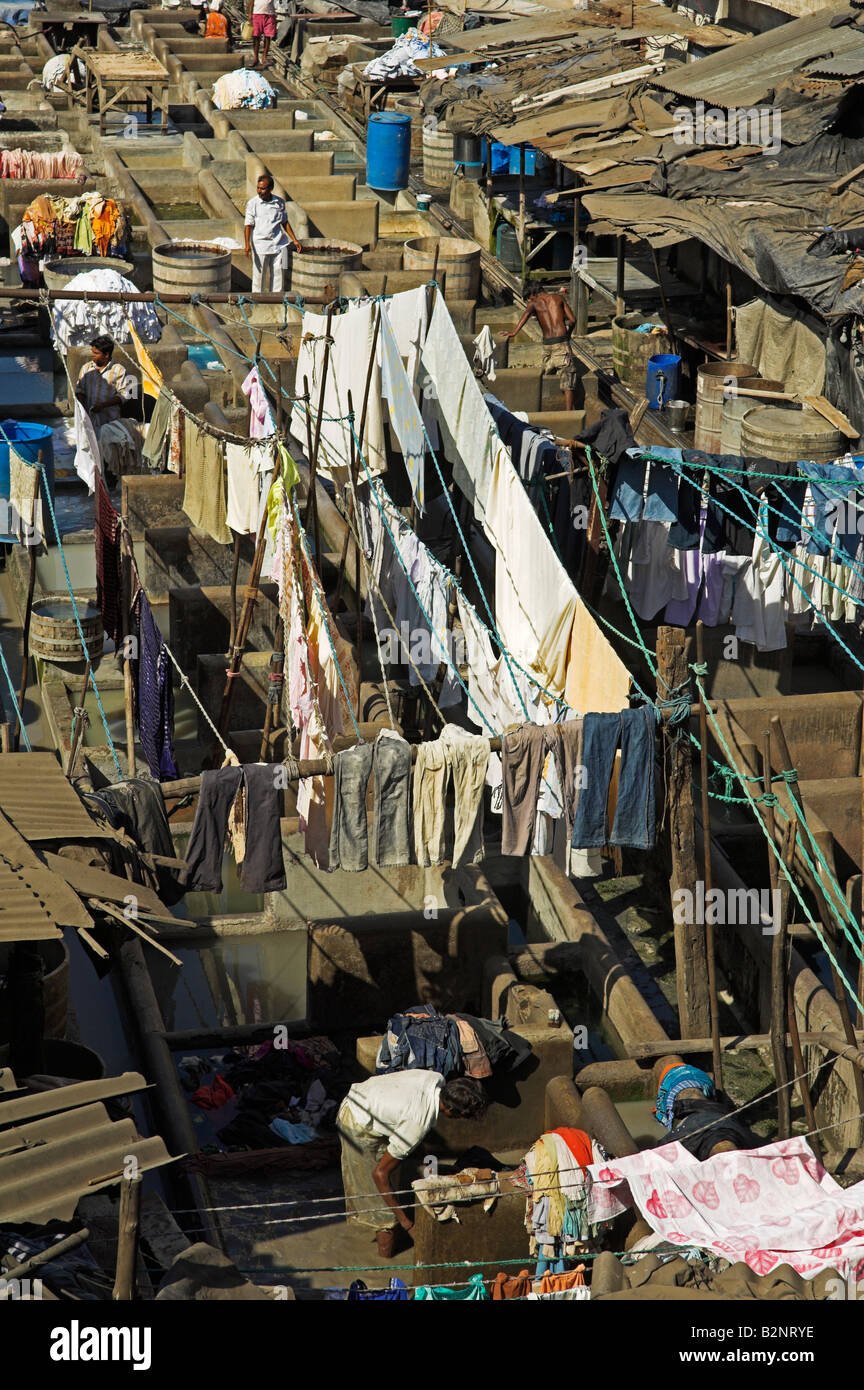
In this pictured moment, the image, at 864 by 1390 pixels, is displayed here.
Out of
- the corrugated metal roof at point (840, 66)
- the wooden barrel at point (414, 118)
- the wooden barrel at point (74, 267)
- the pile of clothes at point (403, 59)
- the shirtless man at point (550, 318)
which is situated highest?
the pile of clothes at point (403, 59)

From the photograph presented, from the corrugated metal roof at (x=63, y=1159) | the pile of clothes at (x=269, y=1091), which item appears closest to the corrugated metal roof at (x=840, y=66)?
the pile of clothes at (x=269, y=1091)

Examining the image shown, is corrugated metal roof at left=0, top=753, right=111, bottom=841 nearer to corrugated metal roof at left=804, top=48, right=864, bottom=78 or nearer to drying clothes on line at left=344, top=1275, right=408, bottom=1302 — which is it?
drying clothes on line at left=344, top=1275, right=408, bottom=1302

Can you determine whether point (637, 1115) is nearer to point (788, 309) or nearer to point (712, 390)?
point (712, 390)

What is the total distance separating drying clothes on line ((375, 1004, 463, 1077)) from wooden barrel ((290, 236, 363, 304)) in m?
15.9

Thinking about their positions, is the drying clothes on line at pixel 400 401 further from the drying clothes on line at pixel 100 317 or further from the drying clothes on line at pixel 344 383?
the drying clothes on line at pixel 100 317

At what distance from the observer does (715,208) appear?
832 inches

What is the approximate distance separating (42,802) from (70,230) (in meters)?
18.4

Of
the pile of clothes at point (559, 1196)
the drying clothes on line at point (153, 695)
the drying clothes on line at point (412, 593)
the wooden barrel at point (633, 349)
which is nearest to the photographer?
the pile of clothes at point (559, 1196)

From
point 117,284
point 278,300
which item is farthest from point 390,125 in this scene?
point 278,300

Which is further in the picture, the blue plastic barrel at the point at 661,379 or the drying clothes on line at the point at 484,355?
the blue plastic barrel at the point at 661,379

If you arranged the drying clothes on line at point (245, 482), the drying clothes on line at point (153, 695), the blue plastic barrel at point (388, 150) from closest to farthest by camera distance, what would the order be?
the drying clothes on line at point (153, 695) < the drying clothes on line at point (245, 482) < the blue plastic barrel at point (388, 150)

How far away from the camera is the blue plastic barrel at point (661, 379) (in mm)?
21953

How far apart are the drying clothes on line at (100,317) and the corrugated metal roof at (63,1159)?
51.3ft

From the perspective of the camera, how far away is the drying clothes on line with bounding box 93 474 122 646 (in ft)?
49.7
